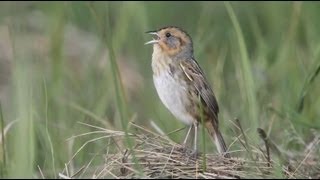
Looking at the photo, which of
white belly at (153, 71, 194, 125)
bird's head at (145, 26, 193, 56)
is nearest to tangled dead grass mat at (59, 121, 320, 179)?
white belly at (153, 71, 194, 125)

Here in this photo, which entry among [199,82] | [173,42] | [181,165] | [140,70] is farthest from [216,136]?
[140,70]

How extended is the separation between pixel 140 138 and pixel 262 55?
3.10m

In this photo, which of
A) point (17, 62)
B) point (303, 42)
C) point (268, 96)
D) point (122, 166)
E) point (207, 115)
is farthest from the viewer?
point (303, 42)

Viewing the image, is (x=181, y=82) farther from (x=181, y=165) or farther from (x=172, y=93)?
(x=181, y=165)

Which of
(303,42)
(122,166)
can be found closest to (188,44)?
(122,166)

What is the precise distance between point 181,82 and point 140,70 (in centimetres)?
328

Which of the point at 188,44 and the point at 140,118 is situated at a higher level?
the point at 188,44

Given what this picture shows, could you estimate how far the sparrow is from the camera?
682 centimetres

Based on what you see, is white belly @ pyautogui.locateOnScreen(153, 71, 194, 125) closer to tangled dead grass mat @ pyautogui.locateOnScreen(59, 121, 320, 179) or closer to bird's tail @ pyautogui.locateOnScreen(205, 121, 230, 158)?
bird's tail @ pyautogui.locateOnScreen(205, 121, 230, 158)

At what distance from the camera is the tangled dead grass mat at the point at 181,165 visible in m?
5.52

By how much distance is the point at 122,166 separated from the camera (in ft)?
18.4

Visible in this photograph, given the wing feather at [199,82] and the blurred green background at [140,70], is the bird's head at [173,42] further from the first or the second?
the blurred green background at [140,70]

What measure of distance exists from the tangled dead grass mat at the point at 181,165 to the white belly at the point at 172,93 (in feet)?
2.44

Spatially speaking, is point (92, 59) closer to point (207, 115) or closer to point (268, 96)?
point (268, 96)
